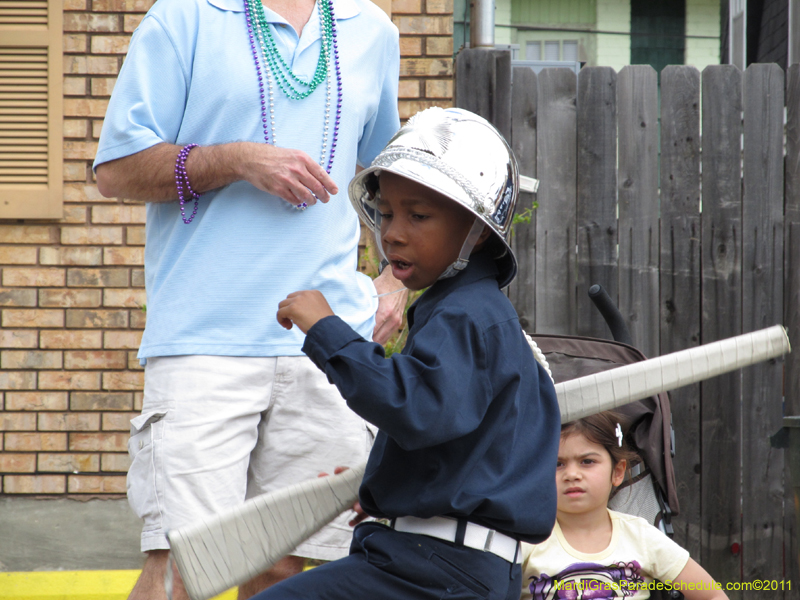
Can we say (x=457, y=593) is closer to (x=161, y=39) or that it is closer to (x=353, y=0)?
(x=161, y=39)

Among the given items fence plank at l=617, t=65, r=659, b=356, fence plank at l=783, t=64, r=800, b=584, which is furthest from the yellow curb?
fence plank at l=783, t=64, r=800, b=584

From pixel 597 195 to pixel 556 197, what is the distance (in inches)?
7.5

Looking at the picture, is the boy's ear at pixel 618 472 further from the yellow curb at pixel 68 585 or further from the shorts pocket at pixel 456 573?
the yellow curb at pixel 68 585

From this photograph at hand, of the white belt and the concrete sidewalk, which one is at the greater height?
the white belt

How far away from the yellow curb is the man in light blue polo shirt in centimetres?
161

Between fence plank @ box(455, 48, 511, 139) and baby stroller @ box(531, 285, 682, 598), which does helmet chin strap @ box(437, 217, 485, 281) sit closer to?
baby stroller @ box(531, 285, 682, 598)

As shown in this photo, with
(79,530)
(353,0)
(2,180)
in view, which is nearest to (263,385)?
(353,0)

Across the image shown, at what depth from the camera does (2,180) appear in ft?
14.7

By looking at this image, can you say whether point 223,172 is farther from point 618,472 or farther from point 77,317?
point 77,317

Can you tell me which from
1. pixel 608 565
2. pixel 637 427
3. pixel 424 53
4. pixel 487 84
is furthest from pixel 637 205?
pixel 608 565

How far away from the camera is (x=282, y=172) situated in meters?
2.05

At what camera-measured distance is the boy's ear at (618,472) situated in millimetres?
2877

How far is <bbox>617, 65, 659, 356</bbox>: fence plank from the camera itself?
414 centimetres

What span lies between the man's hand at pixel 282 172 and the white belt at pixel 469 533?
808 mm
